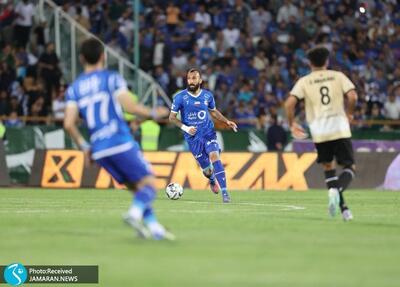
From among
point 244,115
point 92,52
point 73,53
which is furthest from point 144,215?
point 73,53

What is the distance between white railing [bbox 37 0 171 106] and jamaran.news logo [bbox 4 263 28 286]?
79.2 ft

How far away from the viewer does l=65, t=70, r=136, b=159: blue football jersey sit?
1280 centimetres

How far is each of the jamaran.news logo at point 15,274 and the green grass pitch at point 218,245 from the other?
282 millimetres

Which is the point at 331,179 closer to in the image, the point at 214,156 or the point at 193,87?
the point at 214,156

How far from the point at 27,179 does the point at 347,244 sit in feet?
66.7

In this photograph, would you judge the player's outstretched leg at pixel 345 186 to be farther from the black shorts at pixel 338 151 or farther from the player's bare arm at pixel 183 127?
the player's bare arm at pixel 183 127

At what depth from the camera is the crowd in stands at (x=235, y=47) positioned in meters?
34.2

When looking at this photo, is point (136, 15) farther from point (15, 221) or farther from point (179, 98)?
point (15, 221)

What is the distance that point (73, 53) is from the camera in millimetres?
34969

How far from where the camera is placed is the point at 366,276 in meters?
9.71

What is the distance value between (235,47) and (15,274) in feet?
90.6

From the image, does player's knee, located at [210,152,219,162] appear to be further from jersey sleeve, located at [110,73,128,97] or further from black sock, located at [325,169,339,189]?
jersey sleeve, located at [110,73,128,97]

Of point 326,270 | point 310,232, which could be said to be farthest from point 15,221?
point 326,270

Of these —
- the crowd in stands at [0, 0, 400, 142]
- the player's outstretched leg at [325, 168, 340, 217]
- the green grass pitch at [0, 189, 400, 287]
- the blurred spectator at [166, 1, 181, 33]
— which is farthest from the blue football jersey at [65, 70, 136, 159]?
the blurred spectator at [166, 1, 181, 33]
